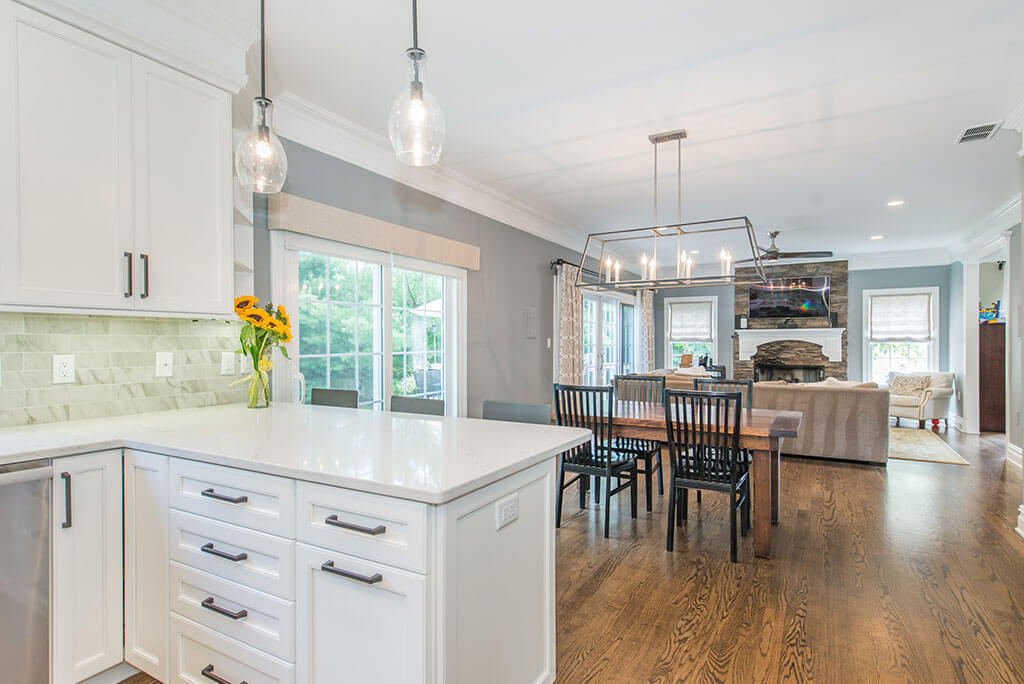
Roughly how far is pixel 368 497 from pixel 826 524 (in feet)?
11.2

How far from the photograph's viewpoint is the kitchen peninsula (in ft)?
4.15

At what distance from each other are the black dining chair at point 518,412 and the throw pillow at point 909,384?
7.26m

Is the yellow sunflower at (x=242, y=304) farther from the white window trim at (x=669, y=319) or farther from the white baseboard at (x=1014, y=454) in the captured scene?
the white window trim at (x=669, y=319)

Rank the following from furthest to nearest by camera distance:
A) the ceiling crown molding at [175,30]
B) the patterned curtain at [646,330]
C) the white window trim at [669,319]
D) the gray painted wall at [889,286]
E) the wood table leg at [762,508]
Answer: the white window trim at [669,319] → the patterned curtain at [646,330] → the gray painted wall at [889,286] → the wood table leg at [762,508] → the ceiling crown molding at [175,30]

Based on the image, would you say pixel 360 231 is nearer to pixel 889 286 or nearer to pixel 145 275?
pixel 145 275

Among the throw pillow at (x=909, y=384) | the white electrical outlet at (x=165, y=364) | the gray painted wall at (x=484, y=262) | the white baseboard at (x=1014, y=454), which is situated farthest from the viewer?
the throw pillow at (x=909, y=384)

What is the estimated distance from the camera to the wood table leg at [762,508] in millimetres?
2949

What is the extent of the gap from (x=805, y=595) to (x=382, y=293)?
308 centimetres

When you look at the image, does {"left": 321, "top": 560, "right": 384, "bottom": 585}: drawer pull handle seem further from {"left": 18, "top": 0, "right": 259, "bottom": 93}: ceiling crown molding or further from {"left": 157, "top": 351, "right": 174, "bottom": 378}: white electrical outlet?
{"left": 18, "top": 0, "right": 259, "bottom": 93}: ceiling crown molding

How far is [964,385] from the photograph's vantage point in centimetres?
687

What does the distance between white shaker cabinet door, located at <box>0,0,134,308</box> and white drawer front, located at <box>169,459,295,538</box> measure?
84 cm

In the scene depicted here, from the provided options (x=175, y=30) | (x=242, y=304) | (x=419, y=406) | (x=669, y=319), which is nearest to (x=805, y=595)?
(x=419, y=406)

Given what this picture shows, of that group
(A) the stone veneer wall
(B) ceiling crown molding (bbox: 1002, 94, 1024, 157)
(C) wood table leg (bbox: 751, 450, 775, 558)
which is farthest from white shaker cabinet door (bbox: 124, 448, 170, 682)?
(A) the stone veneer wall

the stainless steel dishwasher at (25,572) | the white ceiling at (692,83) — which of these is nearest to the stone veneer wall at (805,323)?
the white ceiling at (692,83)
